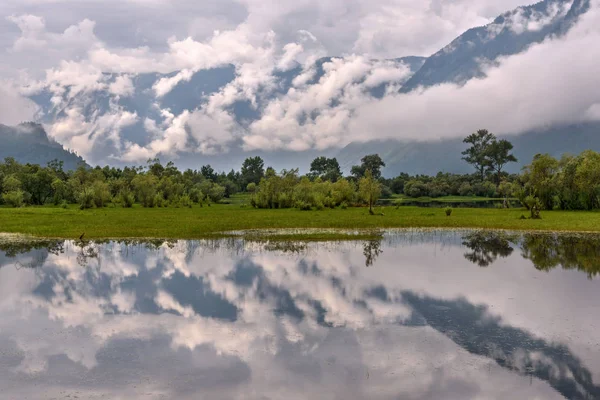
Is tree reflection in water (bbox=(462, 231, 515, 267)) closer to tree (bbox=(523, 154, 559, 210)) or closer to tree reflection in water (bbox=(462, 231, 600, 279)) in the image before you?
tree reflection in water (bbox=(462, 231, 600, 279))

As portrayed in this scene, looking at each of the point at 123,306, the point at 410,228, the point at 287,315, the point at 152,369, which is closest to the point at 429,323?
the point at 287,315

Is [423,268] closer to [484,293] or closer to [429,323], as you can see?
[484,293]

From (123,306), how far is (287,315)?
21.7 feet

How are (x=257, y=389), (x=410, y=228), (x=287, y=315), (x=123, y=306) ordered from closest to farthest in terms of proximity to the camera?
(x=257, y=389), (x=287, y=315), (x=123, y=306), (x=410, y=228)

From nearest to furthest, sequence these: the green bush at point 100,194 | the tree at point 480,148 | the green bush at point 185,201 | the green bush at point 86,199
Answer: the green bush at point 86,199, the green bush at point 100,194, the green bush at point 185,201, the tree at point 480,148

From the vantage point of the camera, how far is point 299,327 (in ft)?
55.6

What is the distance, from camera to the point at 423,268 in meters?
27.7

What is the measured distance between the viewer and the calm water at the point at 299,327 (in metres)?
12.6

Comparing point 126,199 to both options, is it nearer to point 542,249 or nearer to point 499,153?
point 542,249

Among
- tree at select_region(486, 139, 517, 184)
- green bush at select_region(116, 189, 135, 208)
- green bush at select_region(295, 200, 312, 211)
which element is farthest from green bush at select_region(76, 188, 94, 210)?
tree at select_region(486, 139, 517, 184)

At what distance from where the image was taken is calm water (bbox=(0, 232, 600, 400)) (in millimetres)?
12555

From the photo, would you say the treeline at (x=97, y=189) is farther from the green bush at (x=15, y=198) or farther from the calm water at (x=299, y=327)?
the calm water at (x=299, y=327)

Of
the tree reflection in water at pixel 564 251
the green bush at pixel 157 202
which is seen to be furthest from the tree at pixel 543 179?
the green bush at pixel 157 202

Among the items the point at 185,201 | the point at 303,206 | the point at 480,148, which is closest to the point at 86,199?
the point at 185,201
